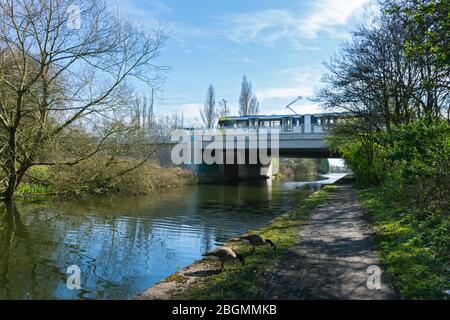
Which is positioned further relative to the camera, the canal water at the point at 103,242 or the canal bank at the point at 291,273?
the canal water at the point at 103,242

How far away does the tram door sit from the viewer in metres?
38.2

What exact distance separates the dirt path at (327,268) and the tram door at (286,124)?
2752cm

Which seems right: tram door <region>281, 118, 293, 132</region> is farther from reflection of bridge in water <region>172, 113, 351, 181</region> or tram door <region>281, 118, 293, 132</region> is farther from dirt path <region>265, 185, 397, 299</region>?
dirt path <region>265, 185, 397, 299</region>

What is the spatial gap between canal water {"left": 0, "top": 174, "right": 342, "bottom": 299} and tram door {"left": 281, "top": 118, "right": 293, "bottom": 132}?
63.5ft

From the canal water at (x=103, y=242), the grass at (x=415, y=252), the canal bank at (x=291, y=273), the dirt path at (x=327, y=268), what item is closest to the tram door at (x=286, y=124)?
the canal water at (x=103, y=242)

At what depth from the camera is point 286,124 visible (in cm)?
3897

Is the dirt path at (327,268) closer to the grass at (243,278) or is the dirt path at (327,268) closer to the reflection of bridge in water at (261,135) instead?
the grass at (243,278)

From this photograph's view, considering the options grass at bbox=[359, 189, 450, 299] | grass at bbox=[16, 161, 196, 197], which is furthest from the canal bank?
grass at bbox=[16, 161, 196, 197]

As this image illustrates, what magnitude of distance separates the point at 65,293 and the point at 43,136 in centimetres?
1147

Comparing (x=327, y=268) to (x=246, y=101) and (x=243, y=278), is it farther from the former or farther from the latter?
(x=246, y=101)

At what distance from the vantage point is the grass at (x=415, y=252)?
5520 mm

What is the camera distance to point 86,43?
1518 centimetres
